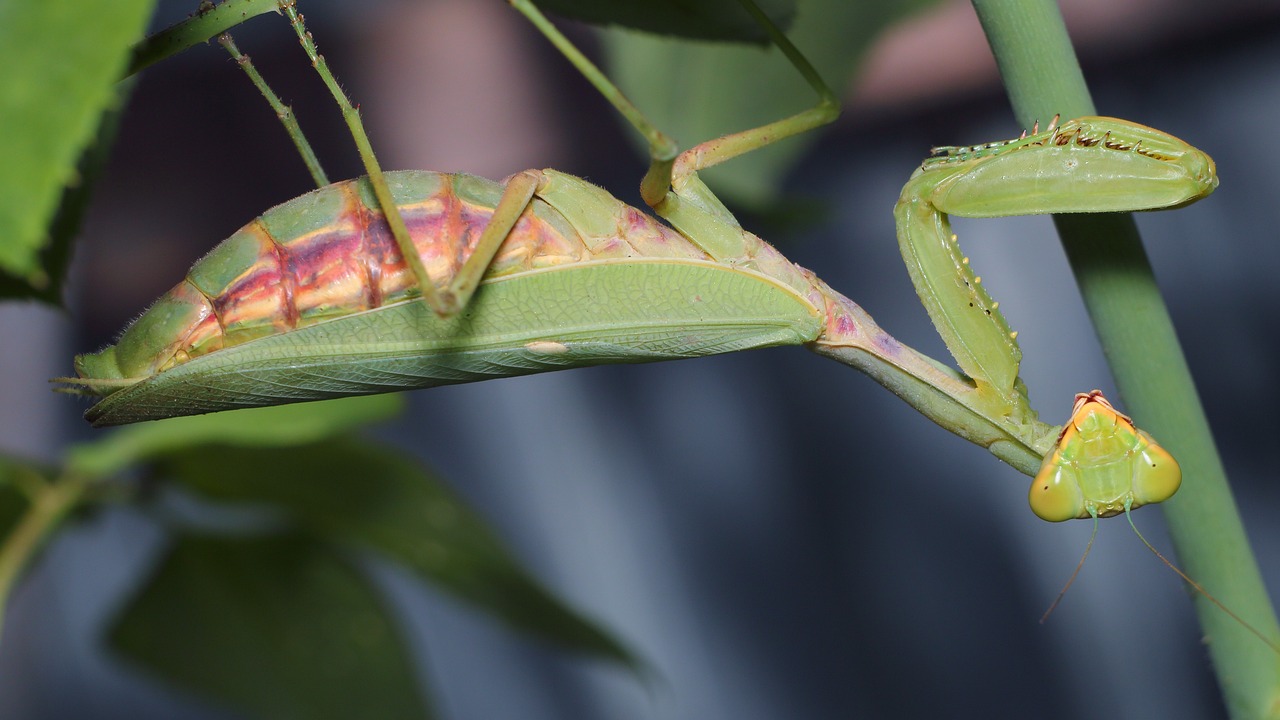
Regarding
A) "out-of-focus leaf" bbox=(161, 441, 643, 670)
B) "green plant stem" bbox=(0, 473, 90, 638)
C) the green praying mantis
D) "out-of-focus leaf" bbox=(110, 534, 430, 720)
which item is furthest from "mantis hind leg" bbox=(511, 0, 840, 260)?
"green plant stem" bbox=(0, 473, 90, 638)

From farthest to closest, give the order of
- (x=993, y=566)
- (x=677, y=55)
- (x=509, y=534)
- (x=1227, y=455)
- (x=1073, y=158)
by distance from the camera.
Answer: (x=509, y=534) < (x=993, y=566) < (x=1227, y=455) < (x=677, y=55) < (x=1073, y=158)

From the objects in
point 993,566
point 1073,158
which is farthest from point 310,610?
point 993,566

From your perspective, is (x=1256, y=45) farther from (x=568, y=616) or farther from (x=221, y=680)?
(x=221, y=680)

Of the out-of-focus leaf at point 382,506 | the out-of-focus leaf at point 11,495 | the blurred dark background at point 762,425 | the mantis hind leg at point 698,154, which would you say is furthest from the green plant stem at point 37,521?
the blurred dark background at point 762,425

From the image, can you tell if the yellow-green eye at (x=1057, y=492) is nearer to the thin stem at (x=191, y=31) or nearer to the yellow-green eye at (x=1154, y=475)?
the yellow-green eye at (x=1154, y=475)

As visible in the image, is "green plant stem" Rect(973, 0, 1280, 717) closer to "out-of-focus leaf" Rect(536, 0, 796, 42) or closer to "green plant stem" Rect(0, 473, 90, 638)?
"out-of-focus leaf" Rect(536, 0, 796, 42)

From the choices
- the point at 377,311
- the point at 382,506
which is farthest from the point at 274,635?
the point at 377,311

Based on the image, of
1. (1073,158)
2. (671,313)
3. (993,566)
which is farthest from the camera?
(993,566)
